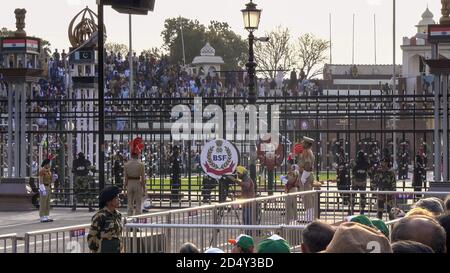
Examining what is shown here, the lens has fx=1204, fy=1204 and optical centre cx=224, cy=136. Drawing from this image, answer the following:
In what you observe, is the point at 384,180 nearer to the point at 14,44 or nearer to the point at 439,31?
the point at 439,31

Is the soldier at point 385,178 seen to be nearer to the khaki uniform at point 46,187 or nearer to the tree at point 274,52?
the khaki uniform at point 46,187

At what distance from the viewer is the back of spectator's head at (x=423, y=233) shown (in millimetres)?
7617


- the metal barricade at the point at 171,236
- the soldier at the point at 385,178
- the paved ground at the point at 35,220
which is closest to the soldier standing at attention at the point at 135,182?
the paved ground at the point at 35,220

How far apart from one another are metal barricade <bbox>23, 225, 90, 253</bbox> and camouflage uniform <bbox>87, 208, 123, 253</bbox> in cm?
11

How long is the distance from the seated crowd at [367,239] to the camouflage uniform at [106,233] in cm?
282

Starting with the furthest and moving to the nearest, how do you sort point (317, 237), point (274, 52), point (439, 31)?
point (274, 52)
point (439, 31)
point (317, 237)

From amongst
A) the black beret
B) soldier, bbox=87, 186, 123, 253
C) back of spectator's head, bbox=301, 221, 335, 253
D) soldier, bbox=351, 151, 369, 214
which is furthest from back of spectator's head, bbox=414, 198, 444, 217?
soldier, bbox=351, 151, 369, 214

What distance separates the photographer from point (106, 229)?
1187 centimetres

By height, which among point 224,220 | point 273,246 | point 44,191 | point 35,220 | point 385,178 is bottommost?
point 35,220

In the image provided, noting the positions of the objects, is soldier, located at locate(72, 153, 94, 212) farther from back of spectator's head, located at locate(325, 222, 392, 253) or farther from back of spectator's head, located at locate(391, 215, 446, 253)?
back of spectator's head, located at locate(325, 222, 392, 253)

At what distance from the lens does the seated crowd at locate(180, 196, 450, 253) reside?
6578 mm

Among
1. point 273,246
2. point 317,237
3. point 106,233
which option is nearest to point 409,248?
point 317,237

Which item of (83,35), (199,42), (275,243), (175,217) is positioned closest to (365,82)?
(199,42)

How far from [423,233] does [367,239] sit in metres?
1.13
